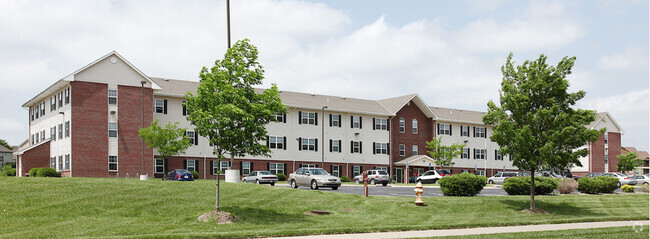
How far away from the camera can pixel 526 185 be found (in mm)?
28766

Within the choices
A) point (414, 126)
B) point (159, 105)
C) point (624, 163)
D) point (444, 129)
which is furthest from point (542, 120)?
point (624, 163)

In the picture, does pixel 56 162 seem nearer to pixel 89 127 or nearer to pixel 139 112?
pixel 89 127

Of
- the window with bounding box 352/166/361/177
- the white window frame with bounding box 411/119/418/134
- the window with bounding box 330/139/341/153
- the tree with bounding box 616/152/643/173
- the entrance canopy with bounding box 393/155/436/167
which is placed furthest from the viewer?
the tree with bounding box 616/152/643/173

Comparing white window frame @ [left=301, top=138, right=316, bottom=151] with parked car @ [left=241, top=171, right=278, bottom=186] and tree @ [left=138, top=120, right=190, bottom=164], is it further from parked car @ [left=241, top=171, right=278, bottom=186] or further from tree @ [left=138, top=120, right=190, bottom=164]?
tree @ [left=138, top=120, right=190, bottom=164]

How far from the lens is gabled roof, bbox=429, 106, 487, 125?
222 feet

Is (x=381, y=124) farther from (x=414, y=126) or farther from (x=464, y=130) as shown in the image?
(x=464, y=130)

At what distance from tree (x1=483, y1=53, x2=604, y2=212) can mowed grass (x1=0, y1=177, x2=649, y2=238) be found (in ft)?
7.85

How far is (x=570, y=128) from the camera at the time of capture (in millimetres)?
22922

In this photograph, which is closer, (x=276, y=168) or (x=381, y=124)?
(x=276, y=168)

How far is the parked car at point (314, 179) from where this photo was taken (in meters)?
33.8

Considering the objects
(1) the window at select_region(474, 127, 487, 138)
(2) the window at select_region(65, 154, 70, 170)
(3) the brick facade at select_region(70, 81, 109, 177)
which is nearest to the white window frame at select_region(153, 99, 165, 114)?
(3) the brick facade at select_region(70, 81, 109, 177)

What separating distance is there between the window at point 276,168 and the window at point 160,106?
1153 cm

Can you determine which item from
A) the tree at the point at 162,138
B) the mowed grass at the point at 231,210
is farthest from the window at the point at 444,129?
the mowed grass at the point at 231,210

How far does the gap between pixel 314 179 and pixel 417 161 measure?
29921 millimetres
